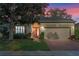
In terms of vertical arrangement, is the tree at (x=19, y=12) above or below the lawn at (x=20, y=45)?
above

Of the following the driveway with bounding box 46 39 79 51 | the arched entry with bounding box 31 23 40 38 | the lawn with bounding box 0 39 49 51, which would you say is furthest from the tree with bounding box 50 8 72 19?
the lawn with bounding box 0 39 49 51

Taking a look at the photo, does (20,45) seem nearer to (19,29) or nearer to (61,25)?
(19,29)

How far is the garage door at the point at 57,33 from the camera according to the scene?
15914mm

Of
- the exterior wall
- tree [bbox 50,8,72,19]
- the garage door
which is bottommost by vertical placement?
the garage door

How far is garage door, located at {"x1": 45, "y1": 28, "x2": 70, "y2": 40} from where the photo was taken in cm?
1591

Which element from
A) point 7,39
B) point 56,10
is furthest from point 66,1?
point 7,39

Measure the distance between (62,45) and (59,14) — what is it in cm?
71

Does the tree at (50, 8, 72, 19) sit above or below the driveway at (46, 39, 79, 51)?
above

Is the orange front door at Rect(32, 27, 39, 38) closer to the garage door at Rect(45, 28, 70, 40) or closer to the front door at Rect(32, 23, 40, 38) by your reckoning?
the front door at Rect(32, 23, 40, 38)

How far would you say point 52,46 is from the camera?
628 inches

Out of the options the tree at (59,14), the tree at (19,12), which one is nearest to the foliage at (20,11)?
the tree at (19,12)

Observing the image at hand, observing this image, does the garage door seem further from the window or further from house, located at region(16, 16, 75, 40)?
the window

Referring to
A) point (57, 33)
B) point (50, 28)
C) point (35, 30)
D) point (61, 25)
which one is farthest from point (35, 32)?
point (61, 25)

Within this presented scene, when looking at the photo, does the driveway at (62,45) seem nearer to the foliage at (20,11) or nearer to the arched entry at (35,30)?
the arched entry at (35,30)
